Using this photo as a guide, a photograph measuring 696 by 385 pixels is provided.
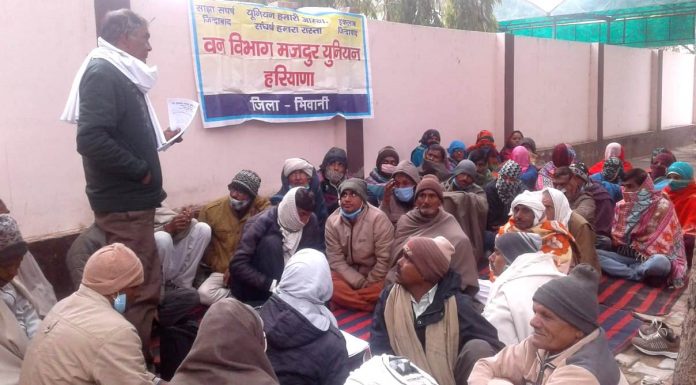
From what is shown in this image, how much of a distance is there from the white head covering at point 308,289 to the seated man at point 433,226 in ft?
5.33

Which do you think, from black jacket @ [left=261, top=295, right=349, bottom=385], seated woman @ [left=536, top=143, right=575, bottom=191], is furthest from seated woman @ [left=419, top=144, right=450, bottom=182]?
black jacket @ [left=261, top=295, right=349, bottom=385]

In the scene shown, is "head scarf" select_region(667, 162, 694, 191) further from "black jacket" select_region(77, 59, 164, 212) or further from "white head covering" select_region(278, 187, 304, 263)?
"black jacket" select_region(77, 59, 164, 212)

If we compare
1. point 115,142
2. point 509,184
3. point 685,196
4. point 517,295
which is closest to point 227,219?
point 115,142

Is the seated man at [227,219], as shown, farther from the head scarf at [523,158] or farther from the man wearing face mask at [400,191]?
the head scarf at [523,158]

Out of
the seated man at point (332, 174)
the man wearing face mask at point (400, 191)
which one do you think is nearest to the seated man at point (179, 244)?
Answer: the seated man at point (332, 174)

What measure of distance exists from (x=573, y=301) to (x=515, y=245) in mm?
1410

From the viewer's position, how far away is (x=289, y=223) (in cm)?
460

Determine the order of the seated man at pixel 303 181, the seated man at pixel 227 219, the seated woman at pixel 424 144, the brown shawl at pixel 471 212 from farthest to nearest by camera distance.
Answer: the seated woman at pixel 424 144, the brown shawl at pixel 471 212, the seated man at pixel 303 181, the seated man at pixel 227 219

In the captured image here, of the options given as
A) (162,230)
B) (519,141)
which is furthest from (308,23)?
(519,141)

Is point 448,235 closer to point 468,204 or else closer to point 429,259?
point 468,204

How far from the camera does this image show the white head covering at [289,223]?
4.55 m

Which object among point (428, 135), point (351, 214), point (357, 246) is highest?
point (428, 135)

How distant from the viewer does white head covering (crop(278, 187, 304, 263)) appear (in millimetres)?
4551

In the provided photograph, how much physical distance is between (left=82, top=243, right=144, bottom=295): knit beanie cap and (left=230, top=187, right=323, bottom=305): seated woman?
1.67 metres
